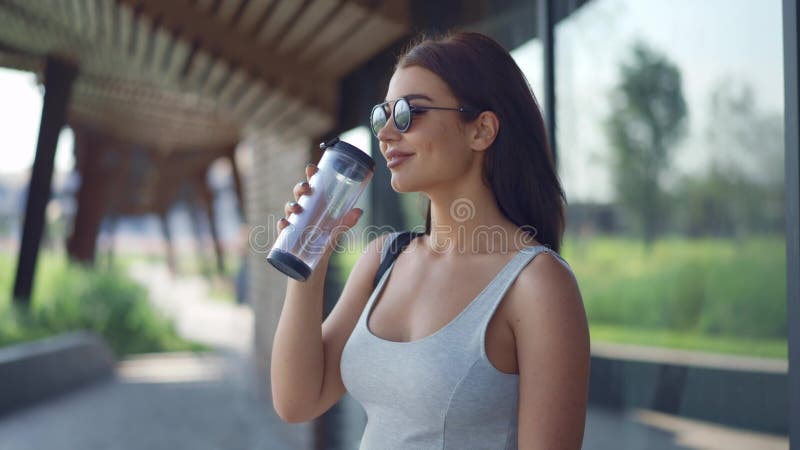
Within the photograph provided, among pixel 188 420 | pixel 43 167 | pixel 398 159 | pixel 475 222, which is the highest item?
pixel 43 167

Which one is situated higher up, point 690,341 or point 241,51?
point 241,51

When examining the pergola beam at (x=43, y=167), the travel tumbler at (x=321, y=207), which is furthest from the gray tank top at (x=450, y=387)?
the pergola beam at (x=43, y=167)

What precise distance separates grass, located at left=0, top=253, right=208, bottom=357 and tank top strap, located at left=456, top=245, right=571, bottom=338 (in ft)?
29.6

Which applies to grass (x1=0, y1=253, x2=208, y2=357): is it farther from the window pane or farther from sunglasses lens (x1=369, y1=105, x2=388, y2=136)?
sunglasses lens (x1=369, y1=105, x2=388, y2=136)

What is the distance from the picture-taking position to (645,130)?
2.81m

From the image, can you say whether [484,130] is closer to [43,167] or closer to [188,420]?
[188,420]

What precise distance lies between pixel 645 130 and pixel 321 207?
5.82ft

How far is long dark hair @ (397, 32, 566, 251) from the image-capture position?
55.2 inches

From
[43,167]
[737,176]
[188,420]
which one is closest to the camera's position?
[737,176]

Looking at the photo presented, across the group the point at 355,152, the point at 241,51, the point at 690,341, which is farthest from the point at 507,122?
the point at 241,51

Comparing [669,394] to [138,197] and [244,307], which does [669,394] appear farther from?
[138,197]

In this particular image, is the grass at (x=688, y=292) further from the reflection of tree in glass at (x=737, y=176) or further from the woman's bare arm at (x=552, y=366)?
the woman's bare arm at (x=552, y=366)

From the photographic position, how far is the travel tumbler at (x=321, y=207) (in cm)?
139

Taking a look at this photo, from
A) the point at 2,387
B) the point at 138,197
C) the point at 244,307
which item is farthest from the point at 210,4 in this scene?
the point at 138,197
